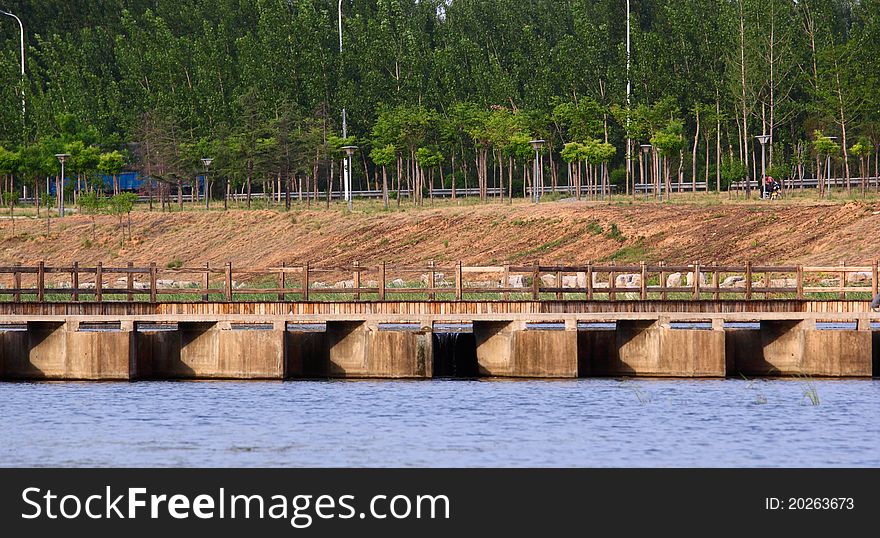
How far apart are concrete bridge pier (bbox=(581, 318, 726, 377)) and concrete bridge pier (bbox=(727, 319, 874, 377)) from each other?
4.85 feet

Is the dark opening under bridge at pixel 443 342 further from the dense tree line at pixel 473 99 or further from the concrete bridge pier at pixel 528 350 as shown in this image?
the dense tree line at pixel 473 99

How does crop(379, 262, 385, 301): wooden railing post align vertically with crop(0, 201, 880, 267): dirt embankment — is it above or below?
below

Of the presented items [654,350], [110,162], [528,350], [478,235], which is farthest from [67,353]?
[110,162]

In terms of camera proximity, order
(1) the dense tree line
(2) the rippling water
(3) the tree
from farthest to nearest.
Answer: (3) the tree
(1) the dense tree line
(2) the rippling water

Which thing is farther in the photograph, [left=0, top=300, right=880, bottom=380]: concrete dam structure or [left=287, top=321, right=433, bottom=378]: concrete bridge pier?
[left=287, top=321, right=433, bottom=378]: concrete bridge pier

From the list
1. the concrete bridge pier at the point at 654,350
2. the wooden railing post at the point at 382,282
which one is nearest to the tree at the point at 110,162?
the wooden railing post at the point at 382,282

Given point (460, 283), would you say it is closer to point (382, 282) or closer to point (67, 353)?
point (382, 282)

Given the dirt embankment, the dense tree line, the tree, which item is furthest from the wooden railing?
the dense tree line

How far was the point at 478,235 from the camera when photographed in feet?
300

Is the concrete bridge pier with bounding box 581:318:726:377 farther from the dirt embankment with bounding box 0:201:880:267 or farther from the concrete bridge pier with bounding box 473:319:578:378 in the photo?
the dirt embankment with bounding box 0:201:880:267

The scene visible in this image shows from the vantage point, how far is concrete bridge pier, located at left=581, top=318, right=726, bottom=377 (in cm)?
4338
